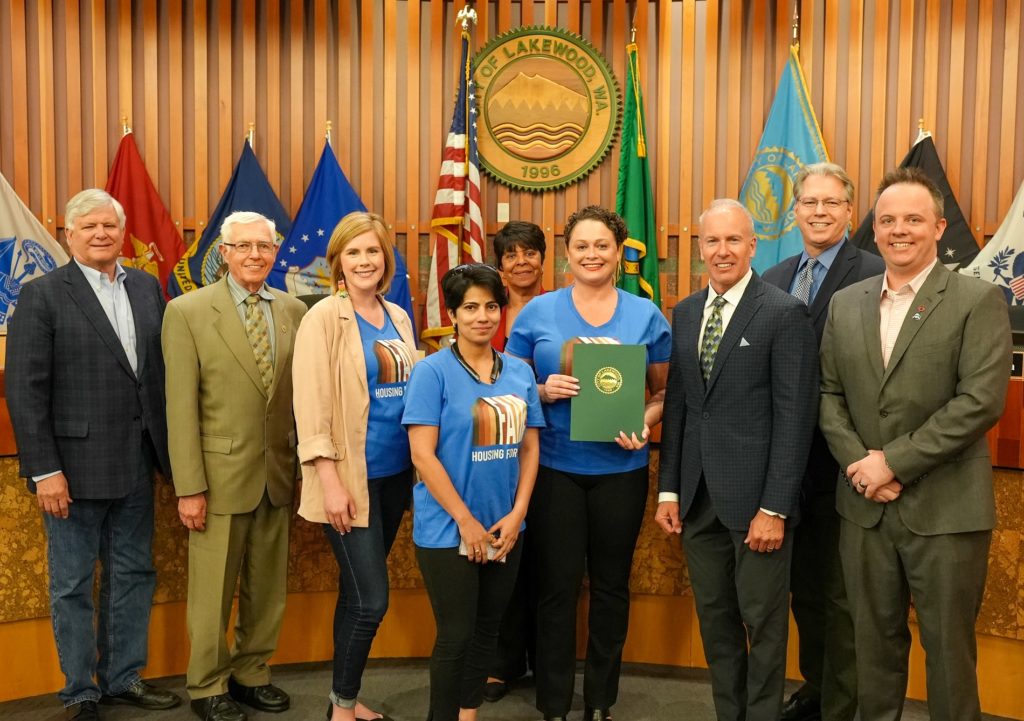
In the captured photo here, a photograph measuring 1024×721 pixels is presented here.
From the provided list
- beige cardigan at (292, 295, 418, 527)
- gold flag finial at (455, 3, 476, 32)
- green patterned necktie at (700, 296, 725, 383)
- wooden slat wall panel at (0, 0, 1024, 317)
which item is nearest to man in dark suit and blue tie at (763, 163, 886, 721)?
green patterned necktie at (700, 296, 725, 383)

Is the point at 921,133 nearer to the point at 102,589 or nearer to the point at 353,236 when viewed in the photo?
the point at 353,236

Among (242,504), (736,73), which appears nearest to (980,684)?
(242,504)

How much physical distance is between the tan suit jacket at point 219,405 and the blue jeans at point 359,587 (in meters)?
0.40

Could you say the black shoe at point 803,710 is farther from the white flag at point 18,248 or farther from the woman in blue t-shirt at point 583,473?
the white flag at point 18,248

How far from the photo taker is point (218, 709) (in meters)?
3.07

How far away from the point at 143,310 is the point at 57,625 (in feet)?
3.69

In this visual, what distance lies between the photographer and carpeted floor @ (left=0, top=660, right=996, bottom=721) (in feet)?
10.5

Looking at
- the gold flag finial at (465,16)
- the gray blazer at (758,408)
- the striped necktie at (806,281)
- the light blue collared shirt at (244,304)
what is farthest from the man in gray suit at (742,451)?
the gold flag finial at (465,16)

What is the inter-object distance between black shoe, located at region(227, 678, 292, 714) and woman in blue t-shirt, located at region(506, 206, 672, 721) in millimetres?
988

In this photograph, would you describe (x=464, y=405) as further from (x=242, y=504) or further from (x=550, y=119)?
(x=550, y=119)

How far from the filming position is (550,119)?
18.0 ft

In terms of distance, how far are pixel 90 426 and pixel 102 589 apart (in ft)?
2.08

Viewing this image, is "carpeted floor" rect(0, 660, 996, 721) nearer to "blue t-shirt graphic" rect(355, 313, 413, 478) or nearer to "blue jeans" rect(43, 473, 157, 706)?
"blue jeans" rect(43, 473, 157, 706)

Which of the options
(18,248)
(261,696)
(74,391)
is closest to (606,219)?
(74,391)
